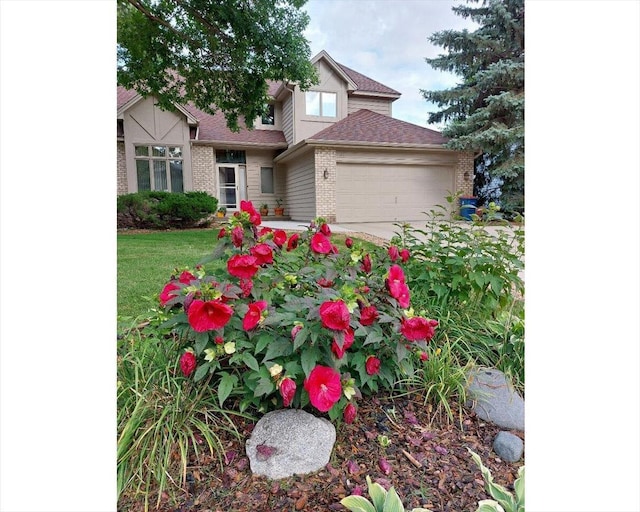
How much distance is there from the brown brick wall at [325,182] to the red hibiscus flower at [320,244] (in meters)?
7.38

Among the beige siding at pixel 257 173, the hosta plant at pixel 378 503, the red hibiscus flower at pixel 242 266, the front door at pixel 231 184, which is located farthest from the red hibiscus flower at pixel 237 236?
the front door at pixel 231 184

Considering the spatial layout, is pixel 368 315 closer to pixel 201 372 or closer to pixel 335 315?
pixel 335 315

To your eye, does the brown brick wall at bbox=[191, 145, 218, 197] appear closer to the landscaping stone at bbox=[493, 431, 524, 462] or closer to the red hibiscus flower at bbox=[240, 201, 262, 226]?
the red hibiscus flower at bbox=[240, 201, 262, 226]


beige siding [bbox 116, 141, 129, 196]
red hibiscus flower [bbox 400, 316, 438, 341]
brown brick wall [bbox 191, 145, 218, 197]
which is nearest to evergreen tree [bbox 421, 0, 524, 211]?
brown brick wall [bbox 191, 145, 218, 197]

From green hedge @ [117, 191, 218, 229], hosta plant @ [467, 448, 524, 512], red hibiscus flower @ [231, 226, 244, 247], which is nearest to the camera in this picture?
hosta plant @ [467, 448, 524, 512]

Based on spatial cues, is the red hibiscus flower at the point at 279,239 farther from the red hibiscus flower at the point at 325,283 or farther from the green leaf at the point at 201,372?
the green leaf at the point at 201,372

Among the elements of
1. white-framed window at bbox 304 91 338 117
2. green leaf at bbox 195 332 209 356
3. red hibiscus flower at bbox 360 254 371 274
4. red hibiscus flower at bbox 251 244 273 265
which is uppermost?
white-framed window at bbox 304 91 338 117

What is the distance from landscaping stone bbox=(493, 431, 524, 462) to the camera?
1.15 m

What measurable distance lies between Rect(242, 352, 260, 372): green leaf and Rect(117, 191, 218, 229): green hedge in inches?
292

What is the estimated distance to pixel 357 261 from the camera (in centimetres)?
142

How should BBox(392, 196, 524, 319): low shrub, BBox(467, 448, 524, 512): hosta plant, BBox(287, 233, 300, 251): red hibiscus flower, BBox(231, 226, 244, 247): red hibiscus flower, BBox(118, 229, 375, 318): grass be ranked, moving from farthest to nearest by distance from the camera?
BBox(118, 229, 375, 318): grass, BBox(392, 196, 524, 319): low shrub, BBox(287, 233, 300, 251): red hibiscus flower, BBox(231, 226, 244, 247): red hibiscus flower, BBox(467, 448, 524, 512): hosta plant

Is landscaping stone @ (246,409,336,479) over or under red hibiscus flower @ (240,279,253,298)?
under

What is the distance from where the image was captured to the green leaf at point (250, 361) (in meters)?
1.00

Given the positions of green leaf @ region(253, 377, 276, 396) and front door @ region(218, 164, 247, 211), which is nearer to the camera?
green leaf @ region(253, 377, 276, 396)
